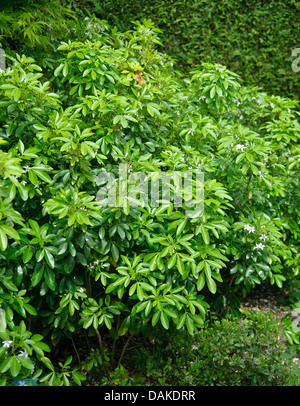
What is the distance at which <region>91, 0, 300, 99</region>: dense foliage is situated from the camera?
4328mm

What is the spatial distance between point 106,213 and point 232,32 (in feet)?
11.1

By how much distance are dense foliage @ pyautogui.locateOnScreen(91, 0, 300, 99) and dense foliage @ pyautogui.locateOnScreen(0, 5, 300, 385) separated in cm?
141

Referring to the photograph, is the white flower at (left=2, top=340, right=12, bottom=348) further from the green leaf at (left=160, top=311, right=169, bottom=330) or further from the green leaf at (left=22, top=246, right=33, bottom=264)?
the green leaf at (left=160, top=311, right=169, bottom=330)

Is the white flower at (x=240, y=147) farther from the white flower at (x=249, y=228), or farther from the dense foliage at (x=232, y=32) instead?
the dense foliage at (x=232, y=32)

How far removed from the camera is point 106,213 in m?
2.23

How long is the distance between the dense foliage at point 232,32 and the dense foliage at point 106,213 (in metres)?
1.41

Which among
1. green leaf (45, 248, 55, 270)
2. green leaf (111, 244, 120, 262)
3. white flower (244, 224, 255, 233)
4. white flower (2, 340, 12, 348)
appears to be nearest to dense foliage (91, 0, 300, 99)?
white flower (244, 224, 255, 233)

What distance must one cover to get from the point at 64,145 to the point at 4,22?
1.20 m

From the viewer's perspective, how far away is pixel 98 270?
2291 millimetres

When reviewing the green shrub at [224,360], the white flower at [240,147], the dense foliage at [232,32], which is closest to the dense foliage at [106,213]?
the white flower at [240,147]

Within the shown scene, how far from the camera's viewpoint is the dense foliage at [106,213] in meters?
2.10

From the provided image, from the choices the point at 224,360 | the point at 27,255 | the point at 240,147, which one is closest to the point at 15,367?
the point at 27,255
